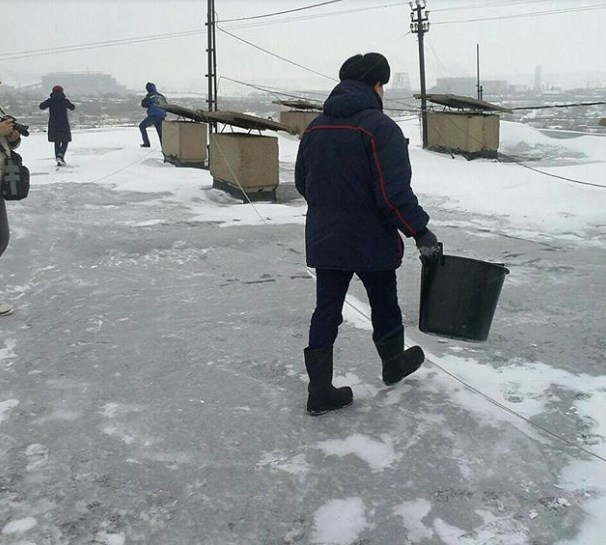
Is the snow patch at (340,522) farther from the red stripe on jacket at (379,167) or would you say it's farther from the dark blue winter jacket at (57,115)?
the dark blue winter jacket at (57,115)

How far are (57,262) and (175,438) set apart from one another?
3.73 m

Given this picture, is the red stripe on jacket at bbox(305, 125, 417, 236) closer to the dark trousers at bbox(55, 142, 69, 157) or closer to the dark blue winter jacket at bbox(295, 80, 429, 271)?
the dark blue winter jacket at bbox(295, 80, 429, 271)

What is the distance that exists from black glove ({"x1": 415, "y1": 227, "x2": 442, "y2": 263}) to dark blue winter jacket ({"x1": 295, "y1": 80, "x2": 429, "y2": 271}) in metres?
0.07

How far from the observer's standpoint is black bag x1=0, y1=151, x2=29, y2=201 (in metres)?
4.23

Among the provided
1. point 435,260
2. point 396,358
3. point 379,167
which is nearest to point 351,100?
point 379,167

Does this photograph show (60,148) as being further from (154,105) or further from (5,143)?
(5,143)

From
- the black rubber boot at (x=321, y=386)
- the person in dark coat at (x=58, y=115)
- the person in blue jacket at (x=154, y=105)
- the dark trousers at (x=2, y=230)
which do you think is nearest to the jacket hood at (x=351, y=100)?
the black rubber boot at (x=321, y=386)

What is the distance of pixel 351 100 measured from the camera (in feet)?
9.50

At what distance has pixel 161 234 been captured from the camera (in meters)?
7.36

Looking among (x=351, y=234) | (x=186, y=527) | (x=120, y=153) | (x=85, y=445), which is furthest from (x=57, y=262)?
(x=120, y=153)

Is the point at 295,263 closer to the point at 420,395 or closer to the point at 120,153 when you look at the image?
the point at 420,395

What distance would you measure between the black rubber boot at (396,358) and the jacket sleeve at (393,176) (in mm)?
678

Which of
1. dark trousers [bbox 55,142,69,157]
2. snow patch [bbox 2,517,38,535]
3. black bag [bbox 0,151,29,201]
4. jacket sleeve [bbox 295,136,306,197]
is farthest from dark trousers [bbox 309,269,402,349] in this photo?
dark trousers [bbox 55,142,69,157]

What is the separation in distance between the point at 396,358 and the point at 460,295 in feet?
1.52
